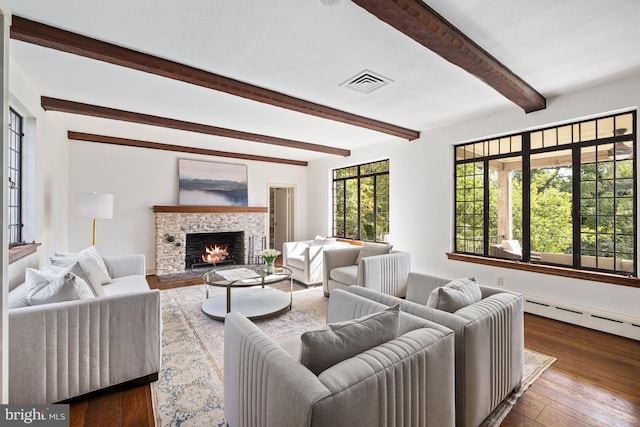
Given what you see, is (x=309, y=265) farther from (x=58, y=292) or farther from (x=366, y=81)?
(x=58, y=292)

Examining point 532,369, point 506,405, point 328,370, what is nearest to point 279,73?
point 328,370

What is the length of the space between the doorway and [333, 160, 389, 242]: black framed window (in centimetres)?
135

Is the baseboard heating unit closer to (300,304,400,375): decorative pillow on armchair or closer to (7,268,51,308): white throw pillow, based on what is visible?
(300,304,400,375): decorative pillow on armchair

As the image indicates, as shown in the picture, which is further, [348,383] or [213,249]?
[213,249]

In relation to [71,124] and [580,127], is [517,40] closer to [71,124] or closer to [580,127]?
[580,127]

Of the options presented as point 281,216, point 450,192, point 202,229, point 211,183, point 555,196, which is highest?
point 211,183

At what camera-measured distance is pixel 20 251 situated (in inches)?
98.6

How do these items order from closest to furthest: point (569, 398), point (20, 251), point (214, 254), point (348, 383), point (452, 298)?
1. point (348, 383)
2. point (452, 298)
3. point (569, 398)
4. point (20, 251)
5. point (214, 254)

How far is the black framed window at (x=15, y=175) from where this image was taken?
2.83 m

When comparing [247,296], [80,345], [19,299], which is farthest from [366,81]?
[19,299]

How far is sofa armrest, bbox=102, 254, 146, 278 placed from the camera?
3527 mm

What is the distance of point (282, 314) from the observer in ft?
11.3

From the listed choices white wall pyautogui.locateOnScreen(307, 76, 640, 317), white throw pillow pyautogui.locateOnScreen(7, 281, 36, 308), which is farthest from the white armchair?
white throw pillow pyautogui.locateOnScreen(7, 281, 36, 308)

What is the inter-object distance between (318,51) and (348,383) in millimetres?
2342
